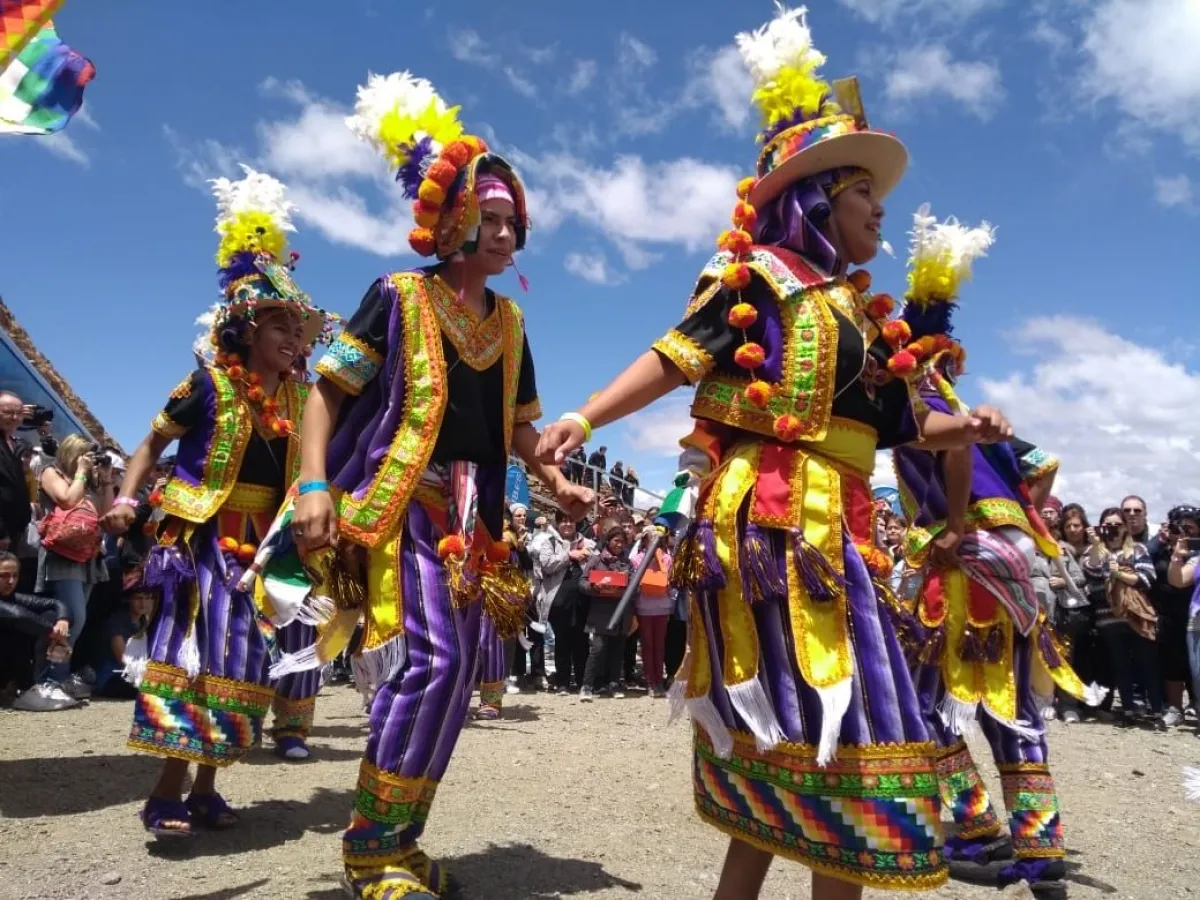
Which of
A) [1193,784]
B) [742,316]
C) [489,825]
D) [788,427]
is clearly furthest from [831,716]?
[489,825]

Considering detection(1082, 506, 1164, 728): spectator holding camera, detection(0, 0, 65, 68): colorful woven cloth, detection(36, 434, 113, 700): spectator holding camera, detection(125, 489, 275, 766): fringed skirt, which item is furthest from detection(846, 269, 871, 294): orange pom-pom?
detection(1082, 506, 1164, 728): spectator holding camera

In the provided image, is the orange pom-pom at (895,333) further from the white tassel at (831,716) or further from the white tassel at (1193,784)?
the white tassel at (1193,784)

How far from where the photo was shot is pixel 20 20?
2.48 meters

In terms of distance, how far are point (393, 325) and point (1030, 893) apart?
313 centimetres

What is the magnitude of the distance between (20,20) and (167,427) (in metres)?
1.96

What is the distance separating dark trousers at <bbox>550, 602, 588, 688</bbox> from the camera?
10.8 m

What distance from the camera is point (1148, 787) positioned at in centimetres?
579

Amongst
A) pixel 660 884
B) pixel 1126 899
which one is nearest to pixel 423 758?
pixel 660 884

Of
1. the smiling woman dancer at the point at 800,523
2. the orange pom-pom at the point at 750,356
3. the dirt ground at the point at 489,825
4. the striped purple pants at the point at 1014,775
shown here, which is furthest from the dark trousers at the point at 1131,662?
the orange pom-pom at the point at 750,356

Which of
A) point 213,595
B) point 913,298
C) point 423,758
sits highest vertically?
point 913,298

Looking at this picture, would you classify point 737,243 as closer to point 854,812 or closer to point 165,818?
point 854,812

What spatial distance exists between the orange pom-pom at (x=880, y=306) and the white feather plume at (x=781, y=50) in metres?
0.77

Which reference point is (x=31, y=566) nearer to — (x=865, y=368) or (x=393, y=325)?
(x=393, y=325)

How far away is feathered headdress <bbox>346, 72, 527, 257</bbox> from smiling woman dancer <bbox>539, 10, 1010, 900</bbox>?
37.0 inches
